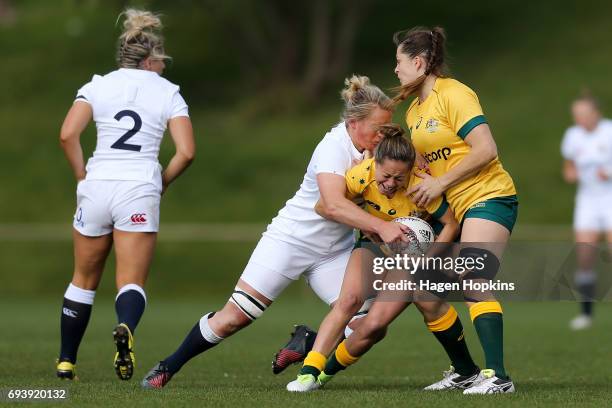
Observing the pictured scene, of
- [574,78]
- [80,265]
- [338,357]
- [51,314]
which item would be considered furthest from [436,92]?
[574,78]

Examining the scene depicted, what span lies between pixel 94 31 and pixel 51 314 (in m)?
18.1

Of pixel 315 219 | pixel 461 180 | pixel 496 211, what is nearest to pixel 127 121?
pixel 315 219

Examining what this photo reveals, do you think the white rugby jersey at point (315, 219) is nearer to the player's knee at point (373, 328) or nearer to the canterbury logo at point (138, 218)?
the player's knee at point (373, 328)

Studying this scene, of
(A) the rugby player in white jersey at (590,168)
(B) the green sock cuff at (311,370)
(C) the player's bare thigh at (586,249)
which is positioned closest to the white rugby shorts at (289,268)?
(B) the green sock cuff at (311,370)

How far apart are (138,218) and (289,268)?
1014 mm

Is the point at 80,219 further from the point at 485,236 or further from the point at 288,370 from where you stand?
the point at 485,236

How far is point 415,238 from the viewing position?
20.9 feet

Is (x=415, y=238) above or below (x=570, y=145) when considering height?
below

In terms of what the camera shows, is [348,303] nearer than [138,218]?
Yes

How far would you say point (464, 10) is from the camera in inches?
1249

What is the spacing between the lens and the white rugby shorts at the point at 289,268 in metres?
6.77

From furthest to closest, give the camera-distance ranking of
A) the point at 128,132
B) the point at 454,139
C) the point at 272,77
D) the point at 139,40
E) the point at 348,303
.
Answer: the point at 272,77, the point at 139,40, the point at 128,132, the point at 348,303, the point at 454,139

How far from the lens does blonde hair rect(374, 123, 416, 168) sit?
6273mm

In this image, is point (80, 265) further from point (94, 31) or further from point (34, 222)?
point (94, 31)
